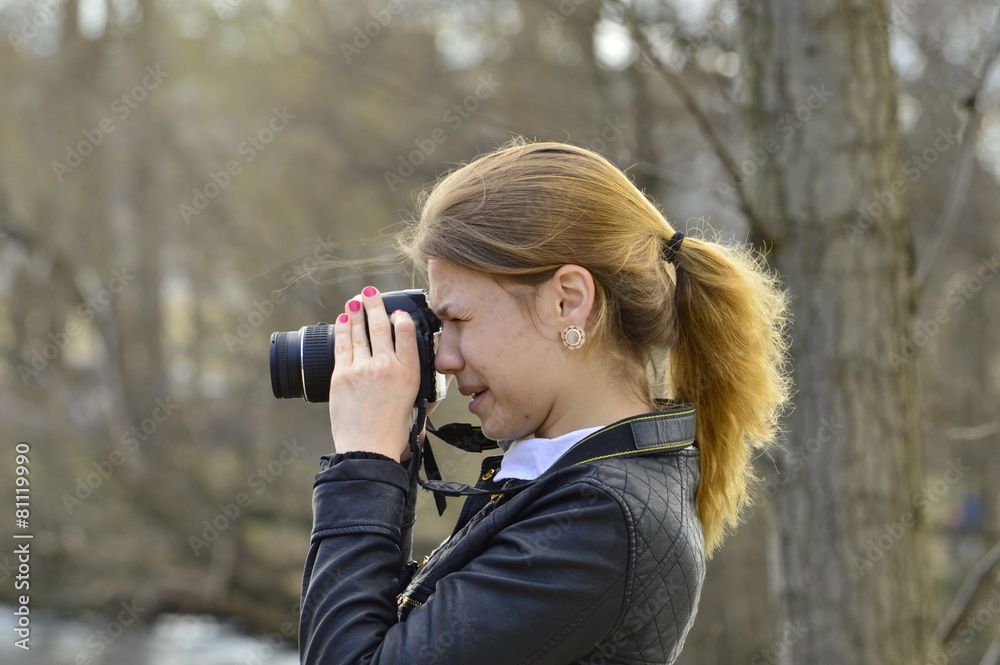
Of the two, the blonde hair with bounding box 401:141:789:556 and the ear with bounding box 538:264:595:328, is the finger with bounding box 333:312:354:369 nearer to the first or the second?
the blonde hair with bounding box 401:141:789:556

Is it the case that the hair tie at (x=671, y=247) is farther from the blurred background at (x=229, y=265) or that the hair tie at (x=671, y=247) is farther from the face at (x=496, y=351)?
the blurred background at (x=229, y=265)

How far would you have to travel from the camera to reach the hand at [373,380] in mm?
1224

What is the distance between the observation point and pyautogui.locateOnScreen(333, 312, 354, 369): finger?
1.30 meters

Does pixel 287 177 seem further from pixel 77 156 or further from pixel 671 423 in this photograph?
pixel 671 423

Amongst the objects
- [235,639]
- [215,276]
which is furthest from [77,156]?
[235,639]

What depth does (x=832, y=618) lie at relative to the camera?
1948 mm

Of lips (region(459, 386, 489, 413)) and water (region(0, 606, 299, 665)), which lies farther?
water (region(0, 606, 299, 665))

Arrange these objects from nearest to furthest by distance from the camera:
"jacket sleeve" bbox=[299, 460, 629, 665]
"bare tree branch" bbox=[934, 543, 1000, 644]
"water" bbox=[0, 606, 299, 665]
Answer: "jacket sleeve" bbox=[299, 460, 629, 665]
"bare tree branch" bbox=[934, 543, 1000, 644]
"water" bbox=[0, 606, 299, 665]

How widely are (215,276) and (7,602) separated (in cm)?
279

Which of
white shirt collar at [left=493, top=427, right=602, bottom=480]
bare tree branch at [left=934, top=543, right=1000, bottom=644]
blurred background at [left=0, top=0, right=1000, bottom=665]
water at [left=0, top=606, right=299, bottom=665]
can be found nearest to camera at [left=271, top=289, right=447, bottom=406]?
white shirt collar at [left=493, top=427, right=602, bottom=480]

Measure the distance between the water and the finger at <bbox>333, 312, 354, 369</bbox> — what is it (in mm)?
5586

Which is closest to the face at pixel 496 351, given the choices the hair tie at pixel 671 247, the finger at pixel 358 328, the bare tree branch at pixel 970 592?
the finger at pixel 358 328

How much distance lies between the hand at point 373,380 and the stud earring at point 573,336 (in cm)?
21

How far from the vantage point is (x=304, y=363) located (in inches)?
54.4
